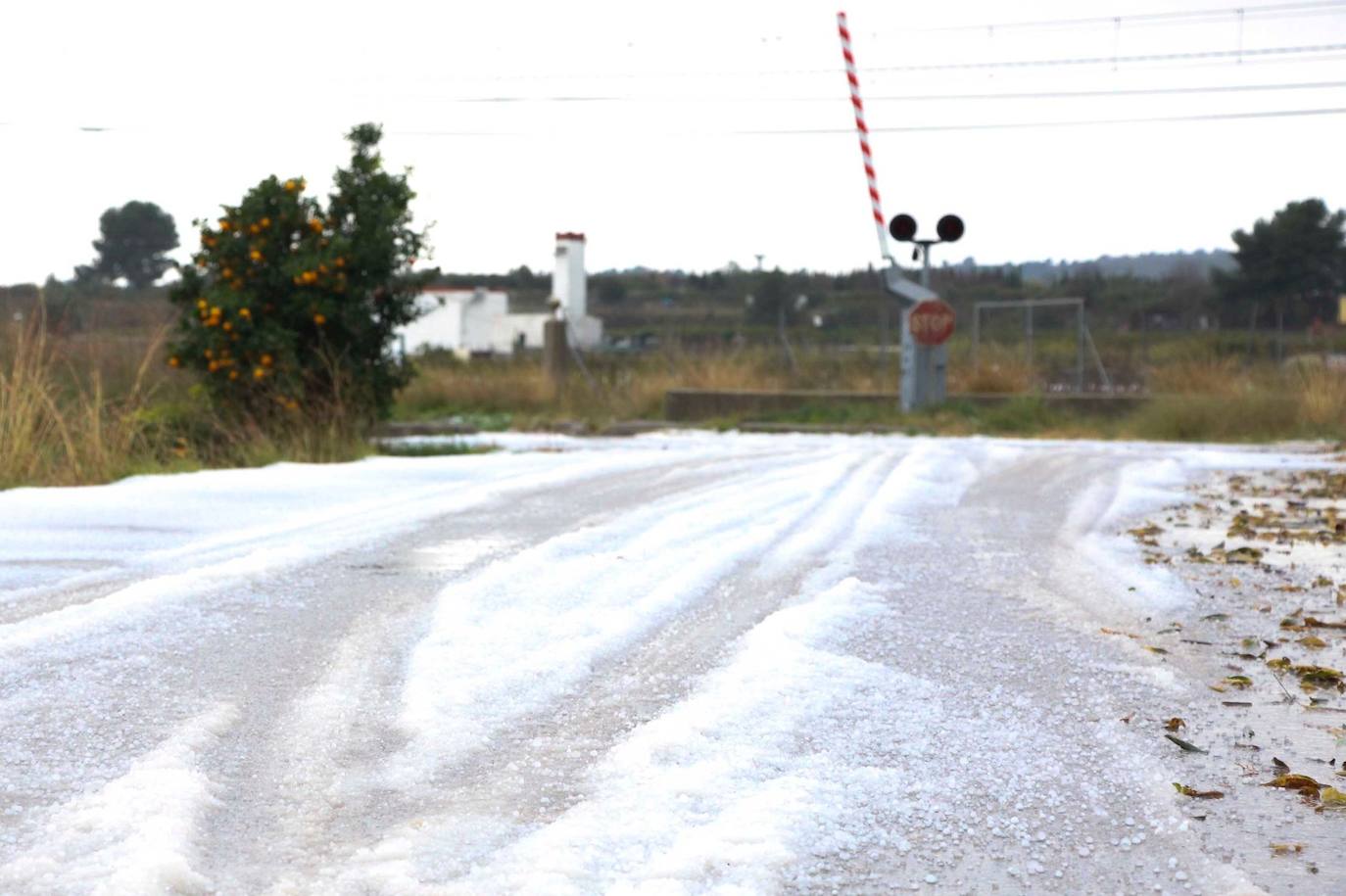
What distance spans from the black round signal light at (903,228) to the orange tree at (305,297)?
6.45m

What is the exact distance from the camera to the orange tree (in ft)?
37.3

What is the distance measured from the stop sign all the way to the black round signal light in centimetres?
81

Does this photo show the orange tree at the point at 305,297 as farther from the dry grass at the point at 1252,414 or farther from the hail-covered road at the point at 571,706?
the dry grass at the point at 1252,414

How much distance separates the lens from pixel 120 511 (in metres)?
6.57

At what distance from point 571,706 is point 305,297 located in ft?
28.3

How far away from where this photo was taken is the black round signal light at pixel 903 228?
16.9 metres

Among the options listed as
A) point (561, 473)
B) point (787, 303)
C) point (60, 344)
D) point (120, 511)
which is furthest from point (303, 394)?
point (787, 303)

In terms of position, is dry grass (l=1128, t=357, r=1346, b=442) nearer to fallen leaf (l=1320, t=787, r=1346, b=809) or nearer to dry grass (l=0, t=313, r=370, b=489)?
dry grass (l=0, t=313, r=370, b=489)

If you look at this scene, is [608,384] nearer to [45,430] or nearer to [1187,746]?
[45,430]

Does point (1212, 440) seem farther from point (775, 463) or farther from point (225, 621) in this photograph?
point (225, 621)

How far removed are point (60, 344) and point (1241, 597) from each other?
22.8 ft

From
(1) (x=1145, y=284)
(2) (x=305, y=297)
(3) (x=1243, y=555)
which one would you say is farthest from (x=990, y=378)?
(1) (x=1145, y=284)

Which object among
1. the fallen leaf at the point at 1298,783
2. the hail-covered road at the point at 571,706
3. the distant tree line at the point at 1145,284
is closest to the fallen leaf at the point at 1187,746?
the hail-covered road at the point at 571,706

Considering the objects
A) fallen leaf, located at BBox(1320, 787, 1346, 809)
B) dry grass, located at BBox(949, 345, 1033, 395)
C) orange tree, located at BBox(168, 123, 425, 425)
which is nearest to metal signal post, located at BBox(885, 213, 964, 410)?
dry grass, located at BBox(949, 345, 1033, 395)
